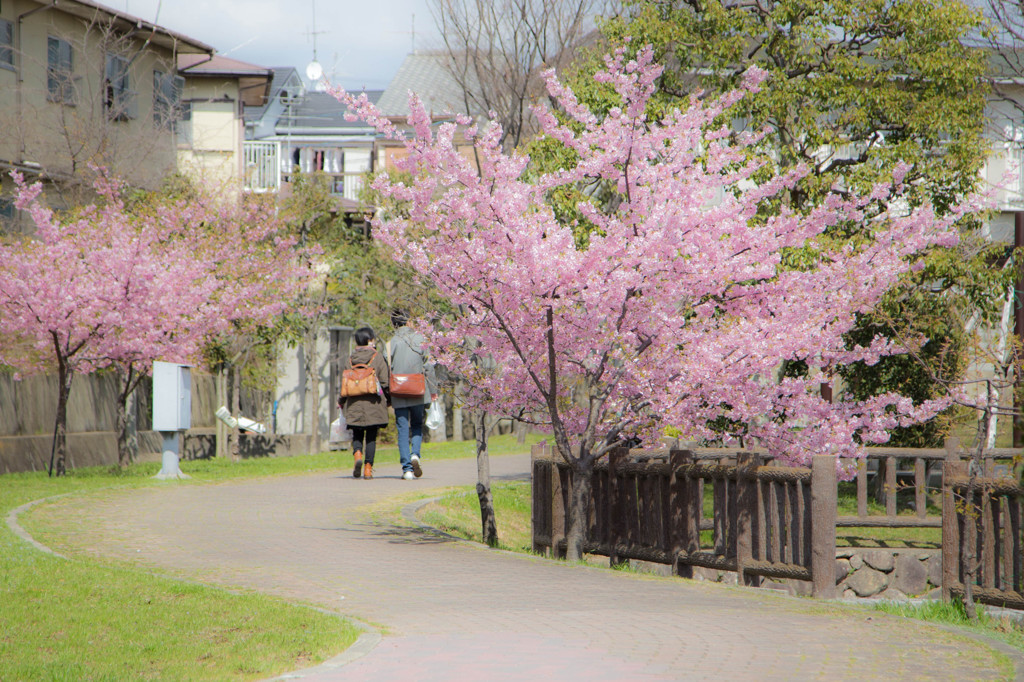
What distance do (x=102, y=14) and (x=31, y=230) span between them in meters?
6.08

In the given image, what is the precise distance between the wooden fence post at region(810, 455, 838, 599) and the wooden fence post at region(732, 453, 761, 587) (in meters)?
0.69

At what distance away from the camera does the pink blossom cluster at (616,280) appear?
9.78m

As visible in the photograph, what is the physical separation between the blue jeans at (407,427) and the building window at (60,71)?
50.1 ft

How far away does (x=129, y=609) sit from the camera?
7.28 meters

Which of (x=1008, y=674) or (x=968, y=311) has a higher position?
(x=968, y=311)

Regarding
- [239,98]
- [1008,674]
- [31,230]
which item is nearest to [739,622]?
[1008,674]

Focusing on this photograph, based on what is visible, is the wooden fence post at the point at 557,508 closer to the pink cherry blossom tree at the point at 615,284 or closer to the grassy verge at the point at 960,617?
the pink cherry blossom tree at the point at 615,284

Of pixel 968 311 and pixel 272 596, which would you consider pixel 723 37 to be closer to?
pixel 968 311

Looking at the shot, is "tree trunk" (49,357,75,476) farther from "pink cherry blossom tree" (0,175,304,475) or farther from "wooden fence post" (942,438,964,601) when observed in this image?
"wooden fence post" (942,438,964,601)

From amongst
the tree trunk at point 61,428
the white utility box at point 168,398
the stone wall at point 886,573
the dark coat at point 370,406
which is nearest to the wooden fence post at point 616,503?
the stone wall at point 886,573

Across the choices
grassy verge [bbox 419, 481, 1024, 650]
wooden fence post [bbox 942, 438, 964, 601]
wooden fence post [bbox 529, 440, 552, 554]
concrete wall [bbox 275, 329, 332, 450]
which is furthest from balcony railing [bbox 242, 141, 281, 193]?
wooden fence post [bbox 942, 438, 964, 601]

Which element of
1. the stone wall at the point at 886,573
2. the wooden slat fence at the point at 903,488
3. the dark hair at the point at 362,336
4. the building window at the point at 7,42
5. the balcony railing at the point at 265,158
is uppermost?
the building window at the point at 7,42

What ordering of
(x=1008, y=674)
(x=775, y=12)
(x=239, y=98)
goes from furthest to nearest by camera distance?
1. (x=239, y=98)
2. (x=775, y=12)
3. (x=1008, y=674)

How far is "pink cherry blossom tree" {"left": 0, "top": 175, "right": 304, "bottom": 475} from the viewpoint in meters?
17.0
